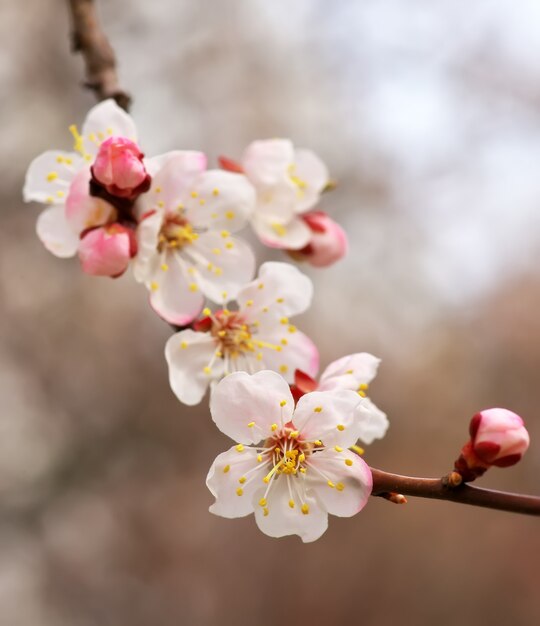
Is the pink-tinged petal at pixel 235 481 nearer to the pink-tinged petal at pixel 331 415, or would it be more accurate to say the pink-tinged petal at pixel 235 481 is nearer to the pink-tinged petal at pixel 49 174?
the pink-tinged petal at pixel 331 415

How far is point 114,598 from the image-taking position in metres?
3.08

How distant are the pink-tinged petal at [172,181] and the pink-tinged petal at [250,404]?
0.26 metres

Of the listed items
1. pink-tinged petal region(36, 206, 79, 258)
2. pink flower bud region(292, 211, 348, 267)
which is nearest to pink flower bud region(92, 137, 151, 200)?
pink-tinged petal region(36, 206, 79, 258)

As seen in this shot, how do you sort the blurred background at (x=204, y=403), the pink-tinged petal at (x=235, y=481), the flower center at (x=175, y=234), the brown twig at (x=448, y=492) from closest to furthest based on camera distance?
the brown twig at (x=448, y=492), the pink-tinged petal at (x=235, y=481), the flower center at (x=175, y=234), the blurred background at (x=204, y=403)

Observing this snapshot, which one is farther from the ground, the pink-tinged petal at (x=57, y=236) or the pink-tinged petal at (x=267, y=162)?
the pink-tinged petal at (x=267, y=162)

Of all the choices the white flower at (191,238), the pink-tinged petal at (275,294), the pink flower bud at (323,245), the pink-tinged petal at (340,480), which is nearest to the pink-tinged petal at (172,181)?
Result: the white flower at (191,238)

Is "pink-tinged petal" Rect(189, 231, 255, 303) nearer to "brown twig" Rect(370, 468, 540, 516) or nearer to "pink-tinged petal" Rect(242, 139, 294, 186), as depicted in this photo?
"pink-tinged petal" Rect(242, 139, 294, 186)

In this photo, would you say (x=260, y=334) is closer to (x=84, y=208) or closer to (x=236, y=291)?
(x=236, y=291)

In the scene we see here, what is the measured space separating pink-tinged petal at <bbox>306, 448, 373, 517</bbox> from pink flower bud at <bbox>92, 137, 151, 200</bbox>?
1.09 feet

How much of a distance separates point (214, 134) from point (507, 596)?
7.76ft

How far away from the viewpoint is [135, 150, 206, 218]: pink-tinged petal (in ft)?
2.75

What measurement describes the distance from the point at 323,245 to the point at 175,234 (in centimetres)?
25

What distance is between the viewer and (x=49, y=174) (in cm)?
92

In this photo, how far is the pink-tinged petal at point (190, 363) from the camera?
829mm
